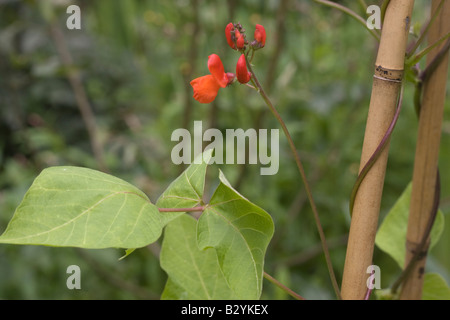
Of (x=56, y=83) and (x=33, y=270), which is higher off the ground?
(x=56, y=83)

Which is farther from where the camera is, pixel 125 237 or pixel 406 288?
pixel 406 288

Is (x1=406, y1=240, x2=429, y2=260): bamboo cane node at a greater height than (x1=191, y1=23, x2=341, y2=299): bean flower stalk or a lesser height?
lesser

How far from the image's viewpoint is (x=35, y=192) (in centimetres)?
33

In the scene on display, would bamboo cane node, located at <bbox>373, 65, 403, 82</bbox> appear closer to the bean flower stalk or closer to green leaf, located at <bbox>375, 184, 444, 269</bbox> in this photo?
the bean flower stalk

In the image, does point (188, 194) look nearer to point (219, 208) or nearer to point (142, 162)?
point (219, 208)

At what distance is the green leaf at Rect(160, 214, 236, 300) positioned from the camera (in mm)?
471

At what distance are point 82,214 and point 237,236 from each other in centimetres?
11

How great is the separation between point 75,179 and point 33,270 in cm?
100

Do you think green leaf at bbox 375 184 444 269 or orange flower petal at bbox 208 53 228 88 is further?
green leaf at bbox 375 184 444 269

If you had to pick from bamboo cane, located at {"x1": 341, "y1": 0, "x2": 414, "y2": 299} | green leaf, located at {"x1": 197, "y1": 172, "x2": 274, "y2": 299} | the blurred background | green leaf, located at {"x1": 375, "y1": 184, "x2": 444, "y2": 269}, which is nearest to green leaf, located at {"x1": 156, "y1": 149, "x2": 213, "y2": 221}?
green leaf, located at {"x1": 197, "y1": 172, "x2": 274, "y2": 299}

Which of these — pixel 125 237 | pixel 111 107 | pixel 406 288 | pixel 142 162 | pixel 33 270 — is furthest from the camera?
pixel 111 107

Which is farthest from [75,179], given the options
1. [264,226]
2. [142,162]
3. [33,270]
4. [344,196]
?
[344,196]

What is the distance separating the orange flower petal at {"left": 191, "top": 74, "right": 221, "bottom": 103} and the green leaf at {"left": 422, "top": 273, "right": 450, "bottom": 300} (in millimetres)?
284

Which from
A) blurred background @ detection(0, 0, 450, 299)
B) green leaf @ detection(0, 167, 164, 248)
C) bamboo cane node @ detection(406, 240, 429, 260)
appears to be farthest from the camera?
blurred background @ detection(0, 0, 450, 299)
